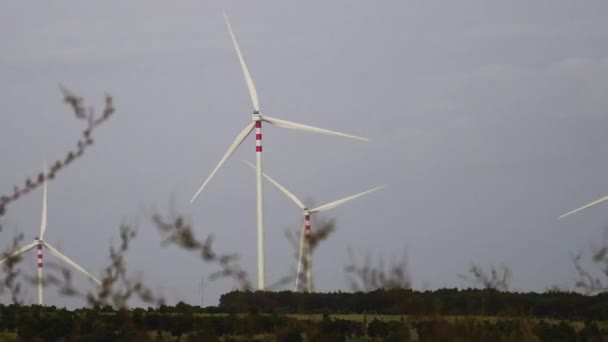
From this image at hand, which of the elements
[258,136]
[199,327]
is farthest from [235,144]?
[199,327]

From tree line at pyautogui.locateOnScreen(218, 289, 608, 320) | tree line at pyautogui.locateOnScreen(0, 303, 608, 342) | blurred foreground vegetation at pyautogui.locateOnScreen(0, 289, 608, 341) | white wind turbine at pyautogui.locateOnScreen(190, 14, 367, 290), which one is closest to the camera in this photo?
blurred foreground vegetation at pyautogui.locateOnScreen(0, 289, 608, 341)

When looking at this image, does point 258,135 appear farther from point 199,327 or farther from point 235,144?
point 199,327

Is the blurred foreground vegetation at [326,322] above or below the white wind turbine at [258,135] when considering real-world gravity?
below

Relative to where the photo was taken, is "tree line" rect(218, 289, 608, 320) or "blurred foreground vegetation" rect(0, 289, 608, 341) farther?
"tree line" rect(218, 289, 608, 320)

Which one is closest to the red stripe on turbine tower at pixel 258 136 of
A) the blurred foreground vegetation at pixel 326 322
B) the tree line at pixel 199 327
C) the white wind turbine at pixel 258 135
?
the white wind turbine at pixel 258 135

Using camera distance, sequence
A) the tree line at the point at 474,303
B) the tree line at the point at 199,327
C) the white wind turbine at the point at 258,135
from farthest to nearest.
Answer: the white wind turbine at the point at 258,135
the tree line at the point at 474,303
the tree line at the point at 199,327

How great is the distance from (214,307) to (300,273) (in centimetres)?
2117

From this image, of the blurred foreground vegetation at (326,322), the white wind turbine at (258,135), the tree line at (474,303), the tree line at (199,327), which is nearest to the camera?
the blurred foreground vegetation at (326,322)

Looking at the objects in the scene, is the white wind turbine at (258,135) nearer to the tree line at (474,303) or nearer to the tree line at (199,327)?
the tree line at (474,303)

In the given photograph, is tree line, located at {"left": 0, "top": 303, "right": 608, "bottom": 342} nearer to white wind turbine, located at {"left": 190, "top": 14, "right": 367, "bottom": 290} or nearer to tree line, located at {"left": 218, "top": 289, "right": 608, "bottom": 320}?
tree line, located at {"left": 218, "top": 289, "right": 608, "bottom": 320}

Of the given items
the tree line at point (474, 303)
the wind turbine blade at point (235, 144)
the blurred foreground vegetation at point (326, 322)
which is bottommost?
the blurred foreground vegetation at point (326, 322)

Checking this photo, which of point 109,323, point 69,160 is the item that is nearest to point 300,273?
point 69,160

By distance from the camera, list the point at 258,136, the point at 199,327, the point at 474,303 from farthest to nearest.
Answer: the point at 258,136, the point at 474,303, the point at 199,327

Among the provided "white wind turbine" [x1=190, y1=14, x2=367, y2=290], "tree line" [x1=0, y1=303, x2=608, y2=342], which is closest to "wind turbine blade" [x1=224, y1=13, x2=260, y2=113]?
"white wind turbine" [x1=190, y1=14, x2=367, y2=290]
